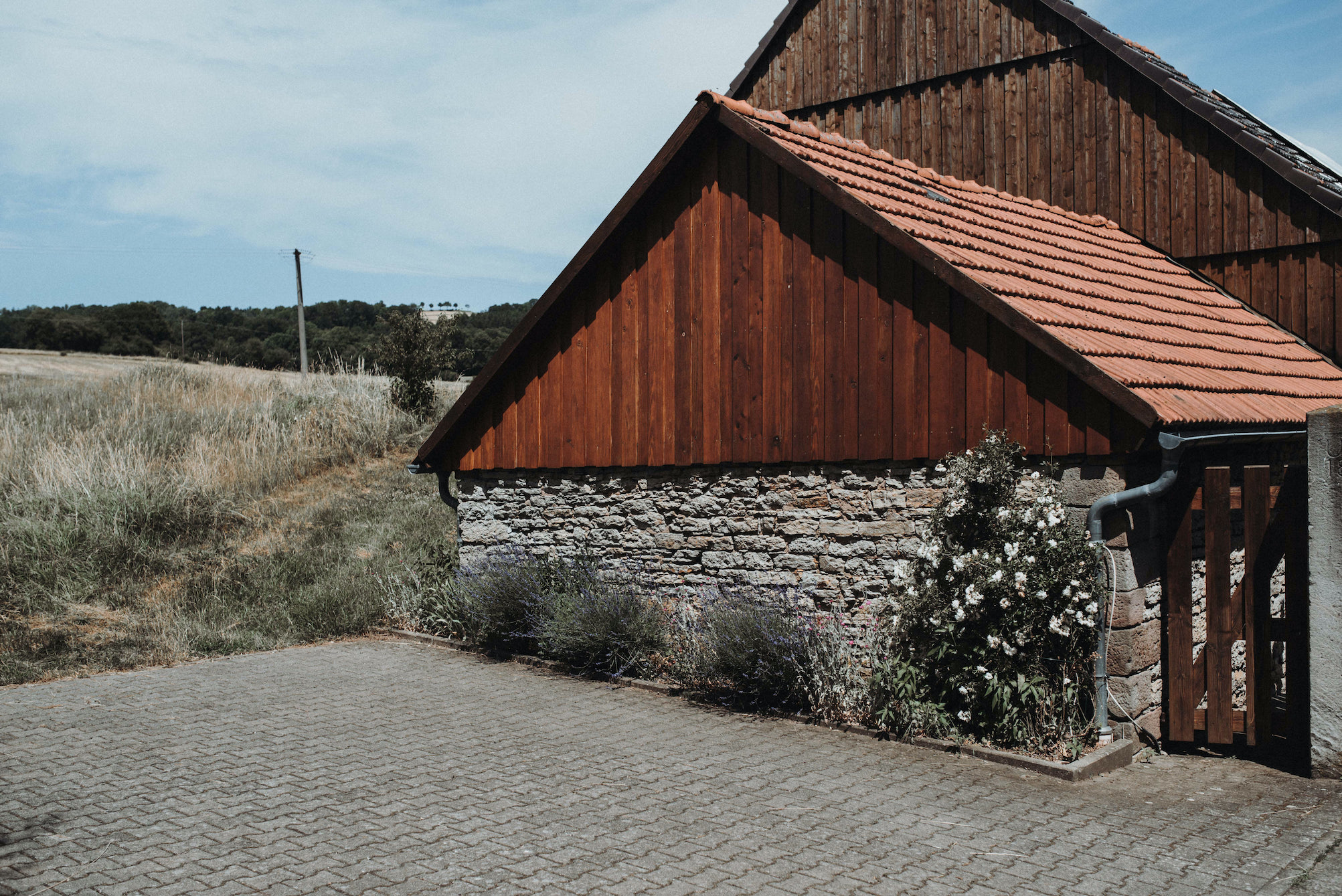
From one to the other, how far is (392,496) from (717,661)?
11074 mm

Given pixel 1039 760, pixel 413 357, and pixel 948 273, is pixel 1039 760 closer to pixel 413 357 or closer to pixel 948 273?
pixel 948 273

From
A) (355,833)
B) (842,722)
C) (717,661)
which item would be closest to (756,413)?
(717,661)

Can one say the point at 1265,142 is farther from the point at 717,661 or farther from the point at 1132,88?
the point at 717,661

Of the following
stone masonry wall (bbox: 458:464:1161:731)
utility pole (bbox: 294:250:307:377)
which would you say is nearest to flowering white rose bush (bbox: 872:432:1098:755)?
stone masonry wall (bbox: 458:464:1161:731)

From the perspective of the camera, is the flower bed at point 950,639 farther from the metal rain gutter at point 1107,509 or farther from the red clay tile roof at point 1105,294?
the red clay tile roof at point 1105,294

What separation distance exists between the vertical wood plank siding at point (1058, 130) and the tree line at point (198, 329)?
30.2 metres

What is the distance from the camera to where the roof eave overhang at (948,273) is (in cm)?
634

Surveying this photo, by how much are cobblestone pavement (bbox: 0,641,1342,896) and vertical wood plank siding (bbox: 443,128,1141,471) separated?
2376mm

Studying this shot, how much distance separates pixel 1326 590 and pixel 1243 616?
633 millimetres

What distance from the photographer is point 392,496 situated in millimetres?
17469

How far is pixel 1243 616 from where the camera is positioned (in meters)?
6.45

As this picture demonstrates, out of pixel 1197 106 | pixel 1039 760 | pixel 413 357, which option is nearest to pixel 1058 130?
pixel 1197 106

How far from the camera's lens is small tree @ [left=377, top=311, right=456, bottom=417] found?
2166 centimetres

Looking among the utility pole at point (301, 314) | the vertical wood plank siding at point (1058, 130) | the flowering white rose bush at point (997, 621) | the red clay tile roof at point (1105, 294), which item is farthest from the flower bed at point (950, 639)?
the utility pole at point (301, 314)
